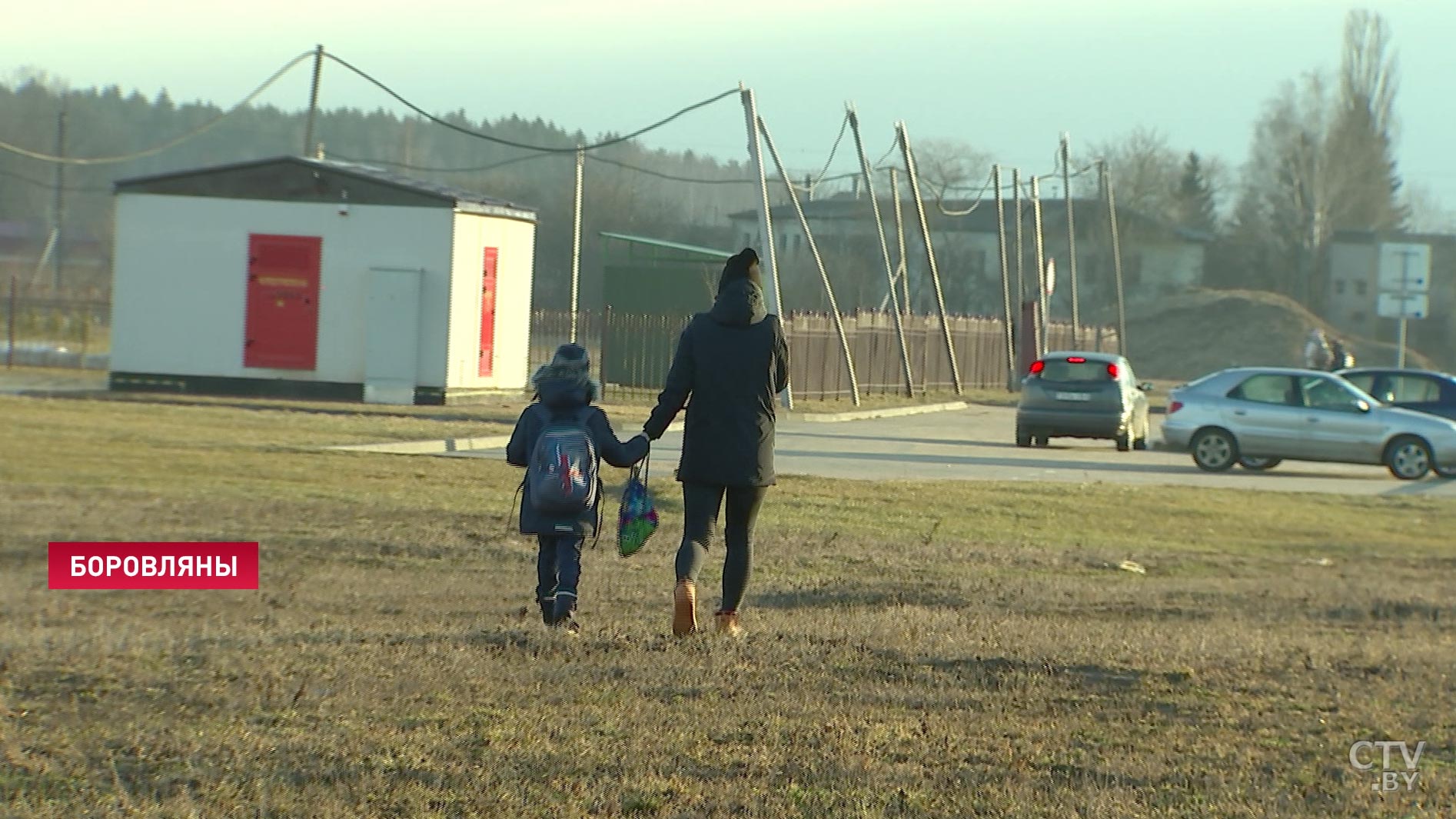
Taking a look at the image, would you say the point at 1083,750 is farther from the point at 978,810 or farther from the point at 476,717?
the point at 476,717

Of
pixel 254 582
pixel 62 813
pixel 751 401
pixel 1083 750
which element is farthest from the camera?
pixel 254 582

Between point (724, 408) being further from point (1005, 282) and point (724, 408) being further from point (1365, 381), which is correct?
point (1005, 282)

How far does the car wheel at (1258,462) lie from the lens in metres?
24.1

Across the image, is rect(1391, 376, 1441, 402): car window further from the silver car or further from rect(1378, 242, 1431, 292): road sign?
rect(1378, 242, 1431, 292): road sign

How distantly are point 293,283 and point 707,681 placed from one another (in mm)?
24678

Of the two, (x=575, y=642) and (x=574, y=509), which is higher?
(x=574, y=509)

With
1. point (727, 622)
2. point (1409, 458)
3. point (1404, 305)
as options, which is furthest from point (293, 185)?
point (1404, 305)

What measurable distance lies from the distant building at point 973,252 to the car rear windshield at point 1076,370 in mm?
46377

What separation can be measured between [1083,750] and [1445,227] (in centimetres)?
11815

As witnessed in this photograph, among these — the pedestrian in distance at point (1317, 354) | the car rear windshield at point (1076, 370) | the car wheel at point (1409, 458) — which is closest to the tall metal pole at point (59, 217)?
the pedestrian in distance at point (1317, 354)

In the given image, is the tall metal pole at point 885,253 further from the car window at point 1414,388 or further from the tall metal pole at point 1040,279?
the car window at point 1414,388

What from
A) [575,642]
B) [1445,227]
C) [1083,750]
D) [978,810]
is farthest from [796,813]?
[1445,227]

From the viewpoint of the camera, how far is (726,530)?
8.13 meters

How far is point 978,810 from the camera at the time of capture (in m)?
4.97
